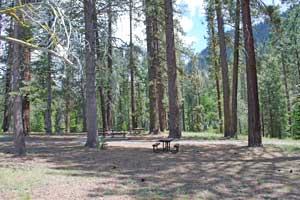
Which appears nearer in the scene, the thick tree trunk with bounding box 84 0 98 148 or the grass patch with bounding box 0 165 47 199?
the grass patch with bounding box 0 165 47 199

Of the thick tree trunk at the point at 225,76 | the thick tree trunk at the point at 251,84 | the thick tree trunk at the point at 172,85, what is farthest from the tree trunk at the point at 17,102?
the thick tree trunk at the point at 225,76

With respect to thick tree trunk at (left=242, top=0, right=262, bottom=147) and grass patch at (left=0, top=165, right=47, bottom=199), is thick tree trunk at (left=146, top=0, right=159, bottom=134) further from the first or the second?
grass patch at (left=0, top=165, right=47, bottom=199)

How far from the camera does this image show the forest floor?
668cm

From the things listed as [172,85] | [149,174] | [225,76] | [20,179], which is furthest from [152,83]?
[20,179]

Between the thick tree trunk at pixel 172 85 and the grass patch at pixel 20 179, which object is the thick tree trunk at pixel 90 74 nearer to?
the thick tree trunk at pixel 172 85

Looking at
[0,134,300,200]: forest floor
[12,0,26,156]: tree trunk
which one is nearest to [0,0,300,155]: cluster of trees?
[12,0,26,156]: tree trunk

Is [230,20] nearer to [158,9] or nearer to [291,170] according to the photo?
[158,9]

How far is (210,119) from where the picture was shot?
5791cm

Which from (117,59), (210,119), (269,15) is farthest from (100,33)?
(210,119)

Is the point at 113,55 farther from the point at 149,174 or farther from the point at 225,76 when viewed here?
the point at 225,76

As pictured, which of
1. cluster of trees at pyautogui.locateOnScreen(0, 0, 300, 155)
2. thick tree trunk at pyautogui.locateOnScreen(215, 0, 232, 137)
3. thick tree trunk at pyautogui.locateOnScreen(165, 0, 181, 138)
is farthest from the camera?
thick tree trunk at pyautogui.locateOnScreen(215, 0, 232, 137)

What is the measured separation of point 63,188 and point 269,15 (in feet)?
39.1

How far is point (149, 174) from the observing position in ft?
28.6

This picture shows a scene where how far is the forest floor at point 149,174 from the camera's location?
6.68m
